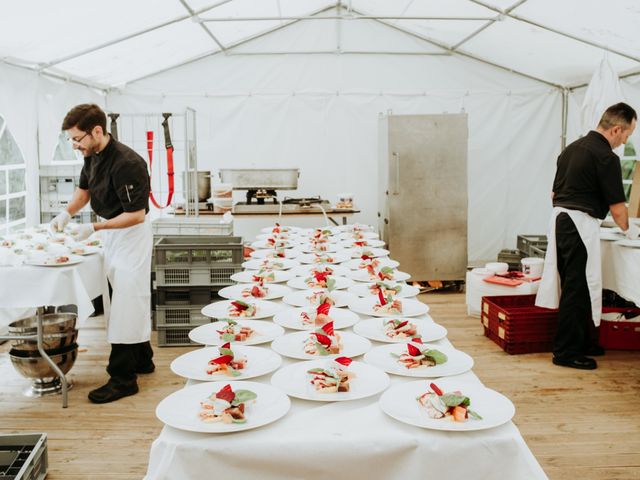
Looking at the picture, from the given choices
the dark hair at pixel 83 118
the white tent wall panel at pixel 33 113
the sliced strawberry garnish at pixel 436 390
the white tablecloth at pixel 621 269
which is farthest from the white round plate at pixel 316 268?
the white tent wall panel at pixel 33 113

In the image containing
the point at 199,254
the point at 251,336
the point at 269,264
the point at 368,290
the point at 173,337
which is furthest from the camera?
the point at 173,337

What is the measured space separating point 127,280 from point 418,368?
2254 millimetres

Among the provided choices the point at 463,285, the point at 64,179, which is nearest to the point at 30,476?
the point at 64,179

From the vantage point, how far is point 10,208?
17.2 ft

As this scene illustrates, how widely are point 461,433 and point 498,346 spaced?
357 cm

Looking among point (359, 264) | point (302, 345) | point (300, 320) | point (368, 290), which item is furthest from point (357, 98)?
point (302, 345)

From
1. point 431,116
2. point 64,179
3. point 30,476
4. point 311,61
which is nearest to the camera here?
point 30,476

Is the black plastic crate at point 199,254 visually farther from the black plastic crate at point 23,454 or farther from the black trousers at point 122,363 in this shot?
the black plastic crate at point 23,454

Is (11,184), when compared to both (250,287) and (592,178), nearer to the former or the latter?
(250,287)

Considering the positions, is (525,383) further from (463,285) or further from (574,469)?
(463,285)

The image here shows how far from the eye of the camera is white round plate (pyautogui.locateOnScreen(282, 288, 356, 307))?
101 inches

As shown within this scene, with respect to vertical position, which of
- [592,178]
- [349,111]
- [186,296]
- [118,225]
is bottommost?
[186,296]

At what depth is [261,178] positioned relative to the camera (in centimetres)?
638

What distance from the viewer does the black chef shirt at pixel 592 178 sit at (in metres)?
4.00
